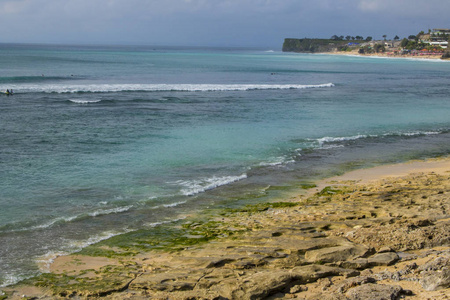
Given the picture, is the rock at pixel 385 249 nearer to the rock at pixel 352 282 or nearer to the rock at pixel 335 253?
the rock at pixel 335 253

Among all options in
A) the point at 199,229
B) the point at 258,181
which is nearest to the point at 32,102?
the point at 258,181

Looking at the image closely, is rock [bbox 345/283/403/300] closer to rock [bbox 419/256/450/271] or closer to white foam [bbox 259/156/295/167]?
rock [bbox 419/256/450/271]

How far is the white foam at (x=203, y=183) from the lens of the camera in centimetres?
1490

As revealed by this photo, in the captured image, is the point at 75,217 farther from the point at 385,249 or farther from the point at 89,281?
the point at 385,249

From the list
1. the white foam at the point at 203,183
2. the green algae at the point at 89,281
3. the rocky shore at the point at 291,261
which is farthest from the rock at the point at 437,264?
the white foam at the point at 203,183

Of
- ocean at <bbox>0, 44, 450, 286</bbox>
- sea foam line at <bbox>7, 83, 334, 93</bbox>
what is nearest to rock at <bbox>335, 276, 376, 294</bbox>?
ocean at <bbox>0, 44, 450, 286</bbox>

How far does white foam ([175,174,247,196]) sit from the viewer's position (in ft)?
48.9

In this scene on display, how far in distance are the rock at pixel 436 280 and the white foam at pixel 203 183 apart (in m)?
8.29

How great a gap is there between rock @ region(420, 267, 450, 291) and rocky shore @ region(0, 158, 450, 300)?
2cm

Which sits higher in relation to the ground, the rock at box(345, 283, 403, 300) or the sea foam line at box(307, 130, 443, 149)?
the sea foam line at box(307, 130, 443, 149)

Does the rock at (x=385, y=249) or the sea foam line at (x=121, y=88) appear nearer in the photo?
the rock at (x=385, y=249)

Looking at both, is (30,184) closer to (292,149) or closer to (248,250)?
(248,250)

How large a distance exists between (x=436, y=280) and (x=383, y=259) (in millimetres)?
1340

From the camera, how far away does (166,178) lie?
16359mm
